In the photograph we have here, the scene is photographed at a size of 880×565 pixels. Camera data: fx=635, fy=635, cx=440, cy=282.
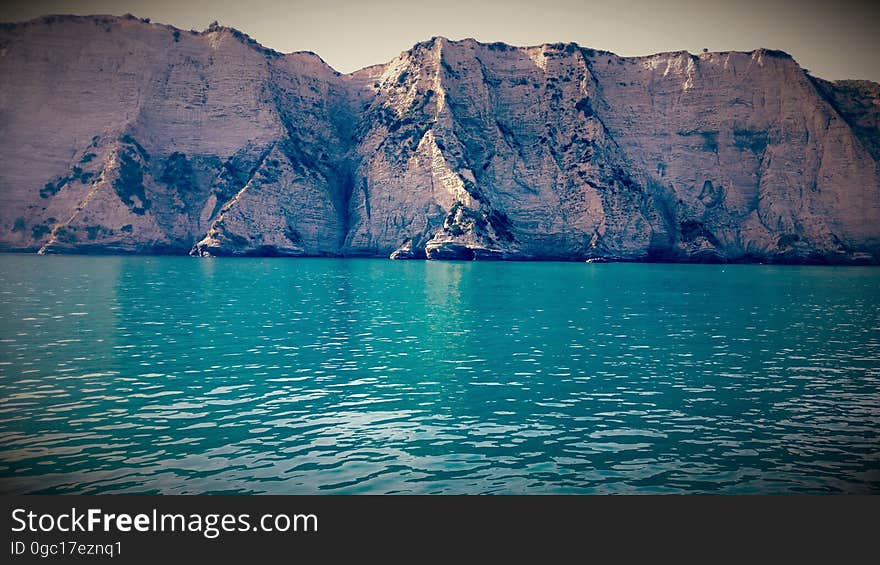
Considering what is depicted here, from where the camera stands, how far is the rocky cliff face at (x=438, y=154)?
6166 inches

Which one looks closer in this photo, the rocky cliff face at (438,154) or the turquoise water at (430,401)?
the turquoise water at (430,401)

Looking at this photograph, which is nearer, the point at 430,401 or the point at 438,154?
the point at 430,401

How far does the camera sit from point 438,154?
161 m

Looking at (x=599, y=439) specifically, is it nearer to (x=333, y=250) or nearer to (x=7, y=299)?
(x=7, y=299)

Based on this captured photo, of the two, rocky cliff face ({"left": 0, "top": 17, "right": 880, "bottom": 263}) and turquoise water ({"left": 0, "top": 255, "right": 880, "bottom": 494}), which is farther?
rocky cliff face ({"left": 0, "top": 17, "right": 880, "bottom": 263})

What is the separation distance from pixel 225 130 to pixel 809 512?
173m

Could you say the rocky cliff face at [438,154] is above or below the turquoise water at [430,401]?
above

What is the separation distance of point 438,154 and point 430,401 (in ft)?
470

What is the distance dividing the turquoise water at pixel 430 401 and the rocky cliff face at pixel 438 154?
366 ft

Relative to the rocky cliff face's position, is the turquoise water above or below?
below

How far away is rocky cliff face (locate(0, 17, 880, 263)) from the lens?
514 feet

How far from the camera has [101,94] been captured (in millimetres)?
166500

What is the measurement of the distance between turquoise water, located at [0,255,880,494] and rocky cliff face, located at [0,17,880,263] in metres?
112

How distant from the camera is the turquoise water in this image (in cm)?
1518
